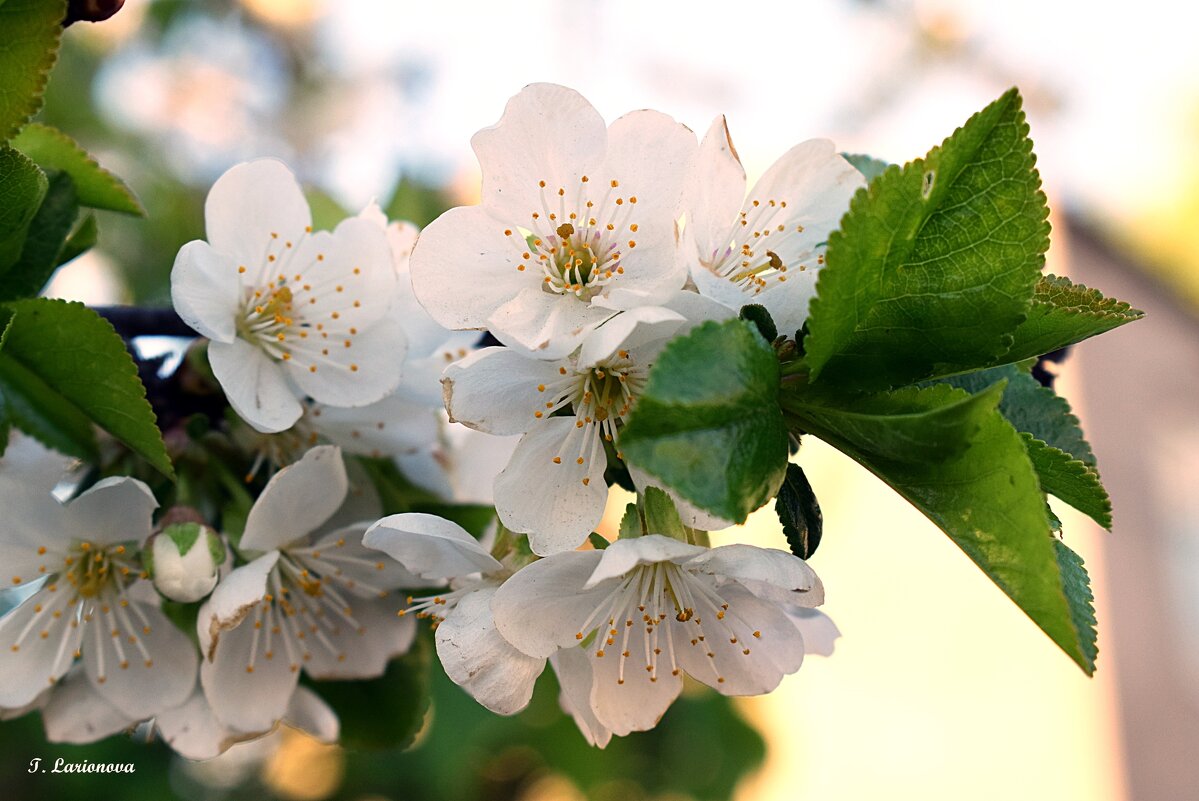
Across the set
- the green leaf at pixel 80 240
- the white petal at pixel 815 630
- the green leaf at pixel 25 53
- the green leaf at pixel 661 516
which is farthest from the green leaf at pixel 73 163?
the white petal at pixel 815 630

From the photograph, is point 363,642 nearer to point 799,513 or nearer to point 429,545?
point 429,545

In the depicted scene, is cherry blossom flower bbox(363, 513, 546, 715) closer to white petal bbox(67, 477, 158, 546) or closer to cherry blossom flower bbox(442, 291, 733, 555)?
cherry blossom flower bbox(442, 291, 733, 555)

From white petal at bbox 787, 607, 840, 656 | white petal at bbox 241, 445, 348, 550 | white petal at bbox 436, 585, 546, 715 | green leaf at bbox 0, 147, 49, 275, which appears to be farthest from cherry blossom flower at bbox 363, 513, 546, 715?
green leaf at bbox 0, 147, 49, 275

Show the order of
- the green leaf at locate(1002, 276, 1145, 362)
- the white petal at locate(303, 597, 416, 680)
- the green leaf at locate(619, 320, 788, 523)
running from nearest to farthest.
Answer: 1. the green leaf at locate(619, 320, 788, 523)
2. the green leaf at locate(1002, 276, 1145, 362)
3. the white petal at locate(303, 597, 416, 680)

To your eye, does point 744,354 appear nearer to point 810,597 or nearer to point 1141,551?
point 810,597

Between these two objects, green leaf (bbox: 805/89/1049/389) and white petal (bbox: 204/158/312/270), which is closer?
green leaf (bbox: 805/89/1049/389)

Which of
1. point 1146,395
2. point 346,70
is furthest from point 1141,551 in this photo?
point 346,70

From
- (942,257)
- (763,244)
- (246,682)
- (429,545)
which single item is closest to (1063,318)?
(942,257)

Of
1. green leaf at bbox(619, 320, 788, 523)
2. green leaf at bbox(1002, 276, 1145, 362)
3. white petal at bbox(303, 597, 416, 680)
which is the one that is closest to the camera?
green leaf at bbox(619, 320, 788, 523)
